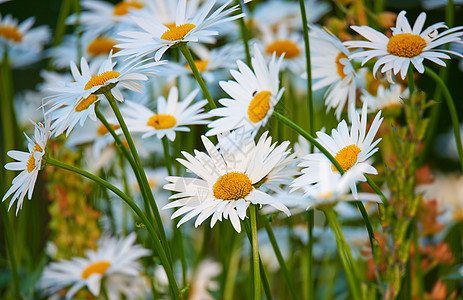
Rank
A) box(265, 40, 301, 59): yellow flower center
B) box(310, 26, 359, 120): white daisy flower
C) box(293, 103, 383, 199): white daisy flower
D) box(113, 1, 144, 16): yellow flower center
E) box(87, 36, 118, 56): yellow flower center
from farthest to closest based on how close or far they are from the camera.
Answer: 1. box(87, 36, 118, 56): yellow flower center
2. box(113, 1, 144, 16): yellow flower center
3. box(265, 40, 301, 59): yellow flower center
4. box(310, 26, 359, 120): white daisy flower
5. box(293, 103, 383, 199): white daisy flower


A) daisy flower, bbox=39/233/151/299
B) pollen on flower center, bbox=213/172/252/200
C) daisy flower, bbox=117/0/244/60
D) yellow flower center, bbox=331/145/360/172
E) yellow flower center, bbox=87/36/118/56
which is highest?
daisy flower, bbox=117/0/244/60

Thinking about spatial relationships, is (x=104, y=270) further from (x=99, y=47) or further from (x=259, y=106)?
(x=99, y=47)

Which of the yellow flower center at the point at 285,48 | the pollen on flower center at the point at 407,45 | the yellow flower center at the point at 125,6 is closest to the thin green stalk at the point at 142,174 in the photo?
the pollen on flower center at the point at 407,45

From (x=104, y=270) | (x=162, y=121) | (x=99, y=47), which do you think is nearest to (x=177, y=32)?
(x=162, y=121)

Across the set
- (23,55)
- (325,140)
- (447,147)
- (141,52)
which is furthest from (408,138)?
(23,55)

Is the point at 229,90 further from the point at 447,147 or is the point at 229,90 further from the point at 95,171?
the point at 447,147

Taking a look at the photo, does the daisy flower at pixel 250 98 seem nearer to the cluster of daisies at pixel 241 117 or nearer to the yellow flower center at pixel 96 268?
the cluster of daisies at pixel 241 117

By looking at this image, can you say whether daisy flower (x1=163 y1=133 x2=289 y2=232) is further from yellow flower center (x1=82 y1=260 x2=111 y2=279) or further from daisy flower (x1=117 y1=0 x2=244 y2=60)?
yellow flower center (x1=82 y1=260 x2=111 y2=279)

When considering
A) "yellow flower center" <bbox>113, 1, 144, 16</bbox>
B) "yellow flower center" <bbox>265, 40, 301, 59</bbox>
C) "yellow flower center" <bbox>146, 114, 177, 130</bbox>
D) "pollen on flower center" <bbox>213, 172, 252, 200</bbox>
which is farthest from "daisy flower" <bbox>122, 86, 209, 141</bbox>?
"yellow flower center" <bbox>113, 1, 144, 16</bbox>

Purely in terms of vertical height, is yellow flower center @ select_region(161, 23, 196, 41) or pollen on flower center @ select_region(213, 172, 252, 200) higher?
yellow flower center @ select_region(161, 23, 196, 41)
